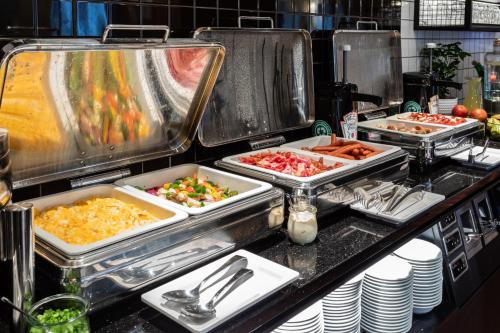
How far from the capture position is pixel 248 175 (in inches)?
68.7

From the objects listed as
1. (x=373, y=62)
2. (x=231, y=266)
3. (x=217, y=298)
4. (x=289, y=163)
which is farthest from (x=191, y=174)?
(x=373, y=62)

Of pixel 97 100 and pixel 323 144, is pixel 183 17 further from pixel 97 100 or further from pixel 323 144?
pixel 323 144

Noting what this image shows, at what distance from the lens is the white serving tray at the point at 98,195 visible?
1.10m

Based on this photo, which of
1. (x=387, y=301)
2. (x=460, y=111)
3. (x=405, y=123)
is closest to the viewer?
(x=387, y=301)

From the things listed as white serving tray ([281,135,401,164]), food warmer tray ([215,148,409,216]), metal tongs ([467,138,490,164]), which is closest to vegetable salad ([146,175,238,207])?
food warmer tray ([215,148,409,216])

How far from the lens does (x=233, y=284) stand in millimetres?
1210

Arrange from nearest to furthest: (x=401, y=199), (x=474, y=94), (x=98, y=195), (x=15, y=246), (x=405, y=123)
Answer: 1. (x=15, y=246)
2. (x=98, y=195)
3. (x=401, y=199)
4. (x=405, y=123)
5. (x=474, y=94)

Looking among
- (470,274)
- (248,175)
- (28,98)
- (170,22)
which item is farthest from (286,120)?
(28,98)

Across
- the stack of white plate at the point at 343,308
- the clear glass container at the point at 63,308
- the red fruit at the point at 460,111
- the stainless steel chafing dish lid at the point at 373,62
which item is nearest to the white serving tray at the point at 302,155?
the stack of white plate at the point at 343,308

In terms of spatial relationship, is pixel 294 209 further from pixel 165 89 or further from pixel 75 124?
pixel 75 124

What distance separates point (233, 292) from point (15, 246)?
0.47 metres

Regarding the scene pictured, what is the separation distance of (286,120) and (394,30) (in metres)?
1.02

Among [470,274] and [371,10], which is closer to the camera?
[470,274]

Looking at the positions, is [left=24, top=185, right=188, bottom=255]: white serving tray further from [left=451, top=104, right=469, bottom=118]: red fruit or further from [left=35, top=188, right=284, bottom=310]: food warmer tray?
[left=451, top=104, right=469, bottom=118]: red fruit
